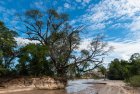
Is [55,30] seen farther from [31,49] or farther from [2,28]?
[2,28]

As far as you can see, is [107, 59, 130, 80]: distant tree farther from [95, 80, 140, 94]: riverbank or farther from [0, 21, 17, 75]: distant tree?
[0, 21, 17, 75]: distant tree

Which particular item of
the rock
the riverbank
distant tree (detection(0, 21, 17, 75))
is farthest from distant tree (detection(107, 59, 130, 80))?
distant tree (detection(0, 21, 17, 75))

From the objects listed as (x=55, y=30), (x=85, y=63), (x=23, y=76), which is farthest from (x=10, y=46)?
(x=85, y=63)

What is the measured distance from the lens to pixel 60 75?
50781 mm

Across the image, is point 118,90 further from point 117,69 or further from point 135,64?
point 117,69

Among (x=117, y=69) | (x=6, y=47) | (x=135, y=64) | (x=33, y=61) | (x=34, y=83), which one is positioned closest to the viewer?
(x=6, y=47)

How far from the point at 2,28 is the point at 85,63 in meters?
18.0

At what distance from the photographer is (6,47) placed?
44.0 meters

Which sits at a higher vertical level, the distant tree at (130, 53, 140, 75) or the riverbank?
the distant tree at (130, 53, 140, 75)

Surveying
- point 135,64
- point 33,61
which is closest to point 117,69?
point 135,64

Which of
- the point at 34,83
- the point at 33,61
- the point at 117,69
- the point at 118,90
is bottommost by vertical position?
the point at 118,90

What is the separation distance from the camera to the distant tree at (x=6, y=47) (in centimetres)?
4188

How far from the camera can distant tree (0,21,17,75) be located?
137ft

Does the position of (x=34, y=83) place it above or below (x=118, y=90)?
above
